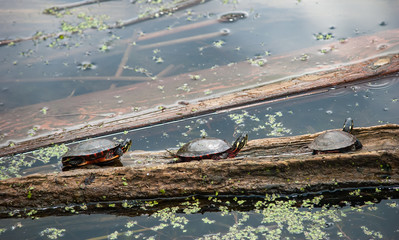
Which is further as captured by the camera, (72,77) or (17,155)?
(72,77)

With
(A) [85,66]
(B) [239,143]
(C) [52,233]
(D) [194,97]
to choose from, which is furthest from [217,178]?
(A) [85,66]

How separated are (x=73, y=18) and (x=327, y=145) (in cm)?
586

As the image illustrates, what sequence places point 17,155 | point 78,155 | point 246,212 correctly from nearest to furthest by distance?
point 246,212, point 78,155, point 17,155

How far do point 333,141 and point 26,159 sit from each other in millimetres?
3265

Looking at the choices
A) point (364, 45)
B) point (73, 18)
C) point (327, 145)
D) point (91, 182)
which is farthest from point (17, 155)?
point (364, 45)

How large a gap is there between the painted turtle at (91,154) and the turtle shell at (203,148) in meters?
0.68

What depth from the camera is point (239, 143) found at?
386 cm

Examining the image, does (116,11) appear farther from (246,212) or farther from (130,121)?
(246,212)

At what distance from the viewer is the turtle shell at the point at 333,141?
358 centimetres

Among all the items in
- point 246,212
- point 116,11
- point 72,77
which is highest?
point 116,11

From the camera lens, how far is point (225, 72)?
19.2 feet

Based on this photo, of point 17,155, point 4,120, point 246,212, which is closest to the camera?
point 246,212

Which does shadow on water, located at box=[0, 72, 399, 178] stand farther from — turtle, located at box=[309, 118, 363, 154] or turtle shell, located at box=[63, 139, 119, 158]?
turtle, located at box=[309, 118, 363, 154]

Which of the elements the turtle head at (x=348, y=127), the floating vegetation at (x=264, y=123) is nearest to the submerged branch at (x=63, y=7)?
the floating vegetation at (x=264, y=123)
